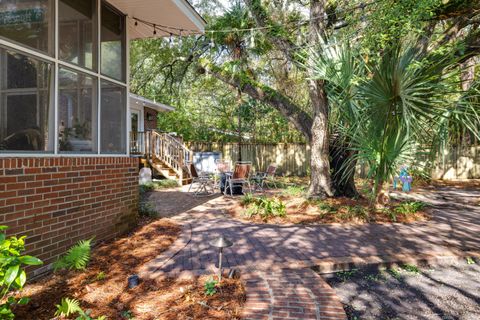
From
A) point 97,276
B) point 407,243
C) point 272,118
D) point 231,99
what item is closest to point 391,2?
point 407,243

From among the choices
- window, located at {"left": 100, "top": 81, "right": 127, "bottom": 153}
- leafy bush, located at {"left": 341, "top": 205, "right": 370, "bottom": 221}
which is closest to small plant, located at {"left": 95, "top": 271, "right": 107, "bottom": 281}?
window, located at {"left": 100, "top": 81, "right": 127, "bottom": 153}

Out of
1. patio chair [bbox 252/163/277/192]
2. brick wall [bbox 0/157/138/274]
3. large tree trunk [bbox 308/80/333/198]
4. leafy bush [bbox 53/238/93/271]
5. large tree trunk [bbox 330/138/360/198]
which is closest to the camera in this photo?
brick wall [bbox 0/157/138/274]

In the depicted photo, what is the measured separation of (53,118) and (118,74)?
1.55 metres

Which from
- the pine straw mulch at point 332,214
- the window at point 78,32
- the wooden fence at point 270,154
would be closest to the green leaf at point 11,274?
the window at point 78,32

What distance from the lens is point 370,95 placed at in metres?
3.40

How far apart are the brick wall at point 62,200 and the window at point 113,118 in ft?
0.77

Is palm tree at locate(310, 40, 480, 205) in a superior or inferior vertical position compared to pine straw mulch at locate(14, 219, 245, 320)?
superior

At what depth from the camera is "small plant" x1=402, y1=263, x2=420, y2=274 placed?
3510mm

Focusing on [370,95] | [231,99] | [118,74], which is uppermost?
[231,99]

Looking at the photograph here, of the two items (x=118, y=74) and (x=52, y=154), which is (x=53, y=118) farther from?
(x=118, y=74)

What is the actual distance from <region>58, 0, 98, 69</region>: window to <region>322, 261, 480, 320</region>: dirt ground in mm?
4093

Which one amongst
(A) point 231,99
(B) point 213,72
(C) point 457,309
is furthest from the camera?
(A) point 231,99

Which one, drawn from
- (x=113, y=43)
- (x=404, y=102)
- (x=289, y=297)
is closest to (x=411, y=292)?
(x=289, y=297)

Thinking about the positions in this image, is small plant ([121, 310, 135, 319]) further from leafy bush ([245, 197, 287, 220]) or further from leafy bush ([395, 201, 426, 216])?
leafy bush ([395, 201, 426, 216])
